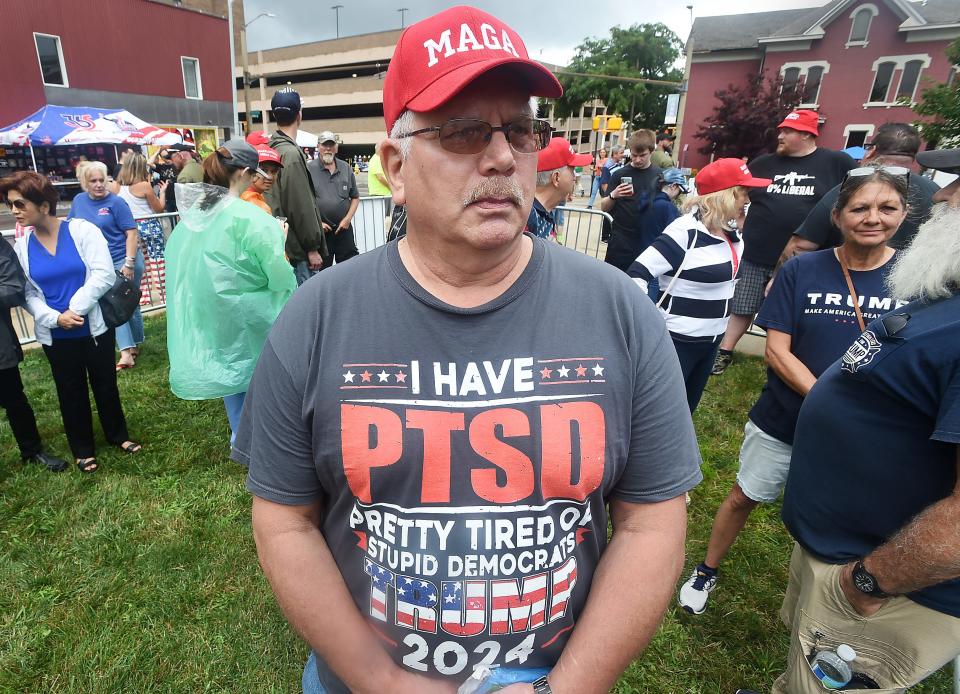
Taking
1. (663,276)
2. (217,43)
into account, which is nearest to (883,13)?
(217,43)

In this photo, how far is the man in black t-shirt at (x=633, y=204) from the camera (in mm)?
5949

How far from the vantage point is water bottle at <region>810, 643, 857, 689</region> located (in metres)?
1.70

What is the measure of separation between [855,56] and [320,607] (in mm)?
40781

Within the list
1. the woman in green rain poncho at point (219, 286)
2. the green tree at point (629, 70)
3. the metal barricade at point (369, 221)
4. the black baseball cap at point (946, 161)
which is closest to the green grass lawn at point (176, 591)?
the woman in green rain poncho at point (219, 286)

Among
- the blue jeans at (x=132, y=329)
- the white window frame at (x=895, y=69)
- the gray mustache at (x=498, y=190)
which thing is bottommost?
the blue jeans at (x=132, y=329)

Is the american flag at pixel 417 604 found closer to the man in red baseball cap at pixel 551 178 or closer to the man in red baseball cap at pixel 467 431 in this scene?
the man in red baseball cap at pixel 467 431

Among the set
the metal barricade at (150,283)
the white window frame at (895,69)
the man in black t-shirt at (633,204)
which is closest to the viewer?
the man in black t-shirt at (633,204)

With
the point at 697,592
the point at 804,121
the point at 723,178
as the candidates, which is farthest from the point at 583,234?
the point at 697,592

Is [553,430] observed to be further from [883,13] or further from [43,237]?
[883,13]

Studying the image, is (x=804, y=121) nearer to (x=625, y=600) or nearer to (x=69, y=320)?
(x=625, y=600)

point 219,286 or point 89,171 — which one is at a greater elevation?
point 89,171

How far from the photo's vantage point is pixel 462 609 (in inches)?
47.0

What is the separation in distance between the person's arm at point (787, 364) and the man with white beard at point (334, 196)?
16.2ft

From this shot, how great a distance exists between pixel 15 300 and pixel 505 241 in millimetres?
3874
